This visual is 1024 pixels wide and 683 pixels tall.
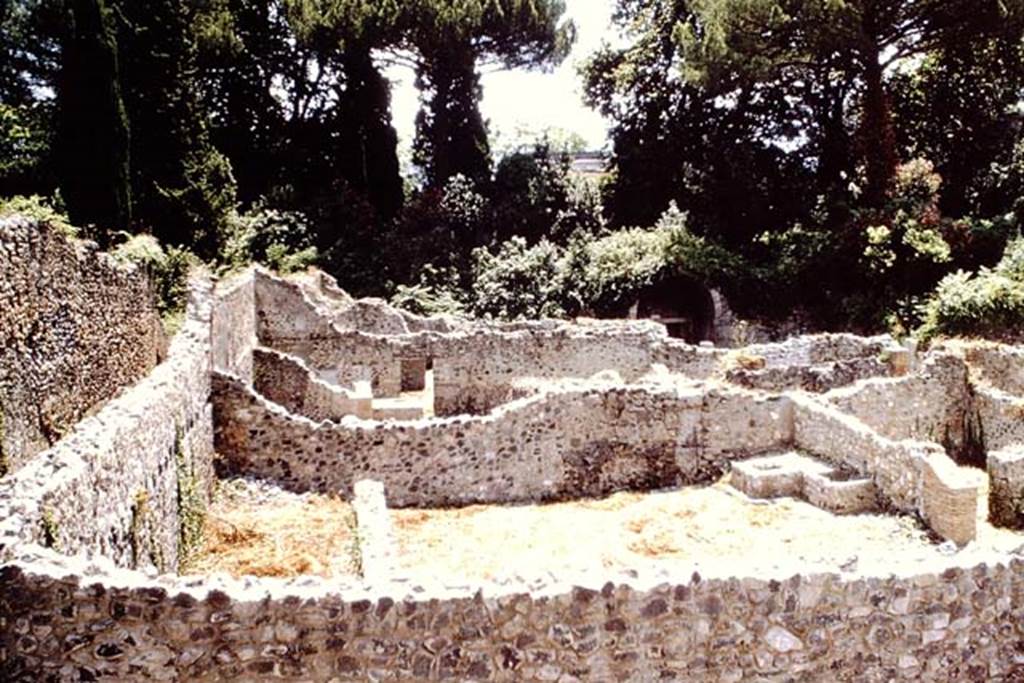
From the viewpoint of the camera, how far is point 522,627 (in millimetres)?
5320

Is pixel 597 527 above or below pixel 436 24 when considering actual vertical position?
below

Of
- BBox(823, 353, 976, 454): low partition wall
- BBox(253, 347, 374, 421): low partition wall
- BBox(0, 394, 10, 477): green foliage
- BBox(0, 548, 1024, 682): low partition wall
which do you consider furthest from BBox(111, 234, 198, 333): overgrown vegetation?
BBox(0, 548, 1024, 682): low partition wall

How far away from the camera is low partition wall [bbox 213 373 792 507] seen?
36.7 ft

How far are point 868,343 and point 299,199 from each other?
23.5 m

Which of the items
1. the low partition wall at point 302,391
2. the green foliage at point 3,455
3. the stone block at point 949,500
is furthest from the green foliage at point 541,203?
the green foliage at point 3,455

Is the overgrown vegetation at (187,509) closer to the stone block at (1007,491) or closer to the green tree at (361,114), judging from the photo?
the stone block at (1007,491)

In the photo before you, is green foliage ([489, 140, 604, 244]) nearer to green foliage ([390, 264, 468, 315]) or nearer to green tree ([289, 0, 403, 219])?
green foliage ([390, 264, 468, 315])

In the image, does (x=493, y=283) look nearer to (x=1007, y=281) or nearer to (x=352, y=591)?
(x=1007, y=281)

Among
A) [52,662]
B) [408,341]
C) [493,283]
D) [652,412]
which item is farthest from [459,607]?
[493,283]

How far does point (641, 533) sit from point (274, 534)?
395cm

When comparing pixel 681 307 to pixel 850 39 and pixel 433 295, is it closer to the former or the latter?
pixel 433 295

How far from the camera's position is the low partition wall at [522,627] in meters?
5.08

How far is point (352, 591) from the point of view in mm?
5246

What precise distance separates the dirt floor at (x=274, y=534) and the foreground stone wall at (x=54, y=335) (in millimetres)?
2178
